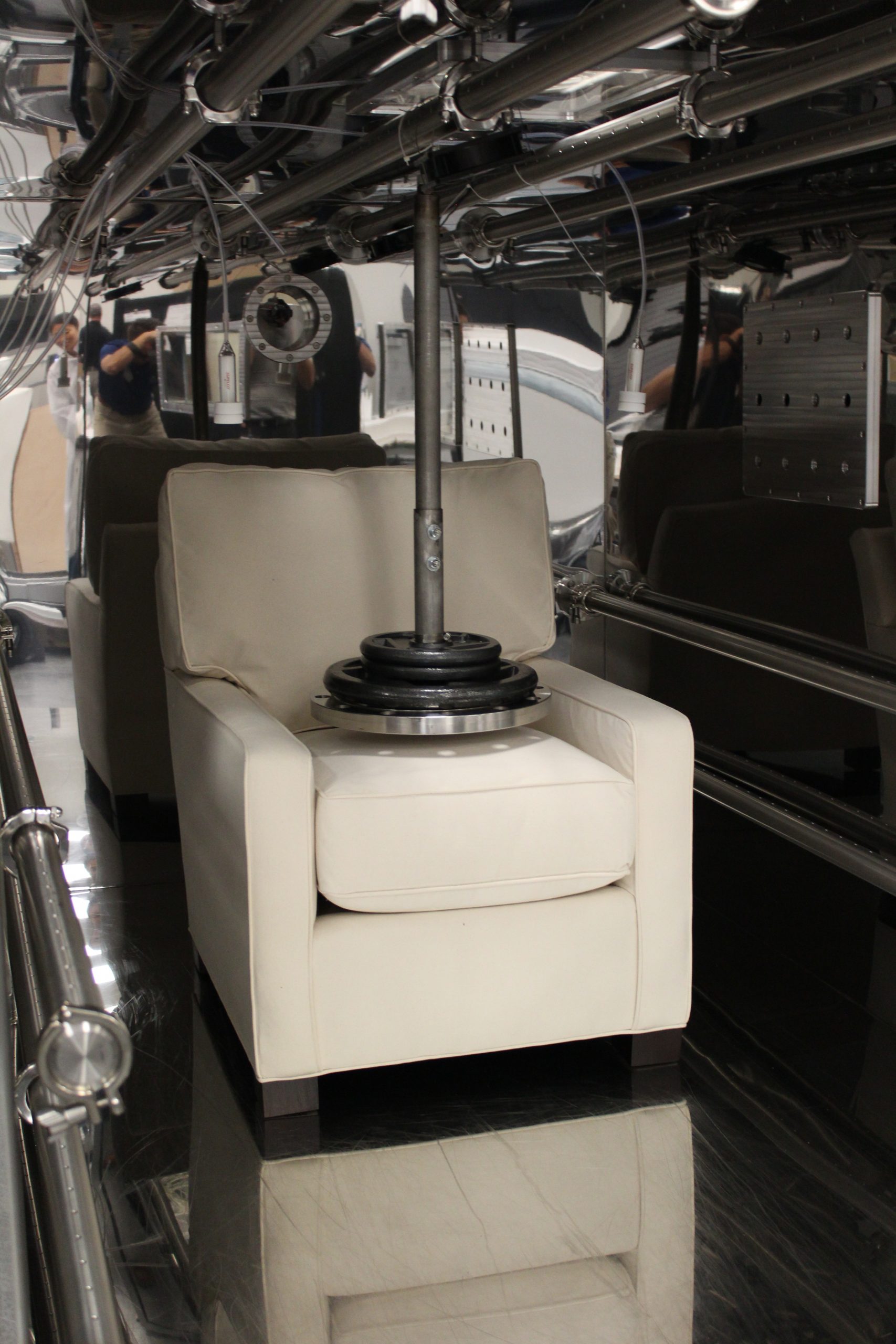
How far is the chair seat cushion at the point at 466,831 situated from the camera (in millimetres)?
2154

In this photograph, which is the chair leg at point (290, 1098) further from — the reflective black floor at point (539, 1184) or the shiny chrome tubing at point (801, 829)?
the shiny chrome tubing at point (801, 829)

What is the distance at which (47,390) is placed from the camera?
3.84 m

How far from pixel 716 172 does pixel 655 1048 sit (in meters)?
1.79

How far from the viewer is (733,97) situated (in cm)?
196

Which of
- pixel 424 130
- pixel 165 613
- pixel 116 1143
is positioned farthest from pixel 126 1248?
pixel 424 130

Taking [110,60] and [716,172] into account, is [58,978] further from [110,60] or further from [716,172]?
[716,172]

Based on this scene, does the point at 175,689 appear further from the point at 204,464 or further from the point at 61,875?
the point at 61,875

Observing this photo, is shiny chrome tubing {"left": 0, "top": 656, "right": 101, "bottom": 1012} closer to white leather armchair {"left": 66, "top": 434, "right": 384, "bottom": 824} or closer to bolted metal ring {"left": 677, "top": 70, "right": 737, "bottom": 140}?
bolted metal ring {"left": 677, "top": 70, "right": 737, "bottom": 140}

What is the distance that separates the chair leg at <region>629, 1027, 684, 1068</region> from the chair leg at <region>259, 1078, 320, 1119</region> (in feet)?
1.87

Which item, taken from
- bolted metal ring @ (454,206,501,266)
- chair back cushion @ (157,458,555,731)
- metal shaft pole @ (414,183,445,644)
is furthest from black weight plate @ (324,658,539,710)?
bolted metal ring @ (454,206,501,266)

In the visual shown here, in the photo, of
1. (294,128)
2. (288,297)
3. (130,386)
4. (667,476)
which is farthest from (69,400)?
(667,476)

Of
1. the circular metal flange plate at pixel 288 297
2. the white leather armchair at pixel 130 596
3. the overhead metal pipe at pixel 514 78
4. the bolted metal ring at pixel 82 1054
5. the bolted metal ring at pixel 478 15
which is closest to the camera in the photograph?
the bolted metal ring at pixel 82 1054

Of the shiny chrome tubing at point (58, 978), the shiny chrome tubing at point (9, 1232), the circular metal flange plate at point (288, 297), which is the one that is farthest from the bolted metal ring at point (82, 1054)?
the circular metal flange plate at point (288, 297)

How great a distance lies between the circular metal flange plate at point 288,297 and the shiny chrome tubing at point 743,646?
3.13ft
